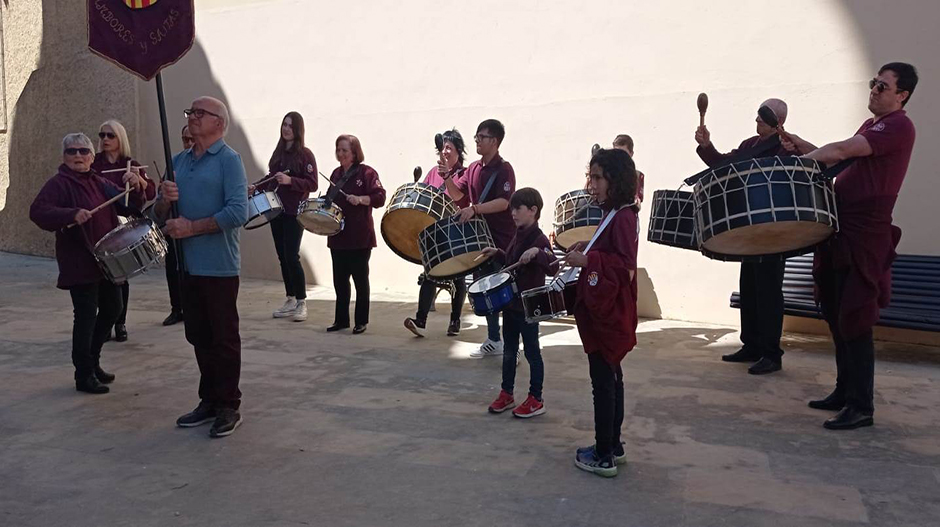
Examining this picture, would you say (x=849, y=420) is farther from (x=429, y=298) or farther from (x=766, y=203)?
(x=429, y=298)

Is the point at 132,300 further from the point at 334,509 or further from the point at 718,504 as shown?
the point at 718,504

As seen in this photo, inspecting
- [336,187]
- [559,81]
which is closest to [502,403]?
[336,187]

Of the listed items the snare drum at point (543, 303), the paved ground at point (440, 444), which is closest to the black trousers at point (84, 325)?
the paved ground at point (440, 444)

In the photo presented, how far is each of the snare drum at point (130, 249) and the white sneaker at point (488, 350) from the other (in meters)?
2.55

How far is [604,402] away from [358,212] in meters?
3.91

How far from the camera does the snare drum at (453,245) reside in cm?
575

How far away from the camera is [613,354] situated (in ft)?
13.5

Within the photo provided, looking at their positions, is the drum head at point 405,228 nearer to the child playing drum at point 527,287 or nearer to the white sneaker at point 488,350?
the white sneaker at point 488,350

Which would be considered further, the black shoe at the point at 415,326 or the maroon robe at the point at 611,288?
the black shoe at the point at 415,326

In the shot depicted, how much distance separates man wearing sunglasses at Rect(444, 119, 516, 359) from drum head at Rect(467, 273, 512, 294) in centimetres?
114

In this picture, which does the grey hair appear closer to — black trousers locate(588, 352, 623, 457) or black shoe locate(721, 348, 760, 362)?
black trousers locate(588, 352, 623, 457)

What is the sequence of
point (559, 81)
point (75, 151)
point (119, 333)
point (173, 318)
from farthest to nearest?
1. point (559, 81)
2. point (173, 318)
3. point (119, 333)
4. point (75, 151)

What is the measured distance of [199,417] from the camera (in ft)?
16.2

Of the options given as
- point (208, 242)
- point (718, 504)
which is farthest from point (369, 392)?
point (718, 504)
